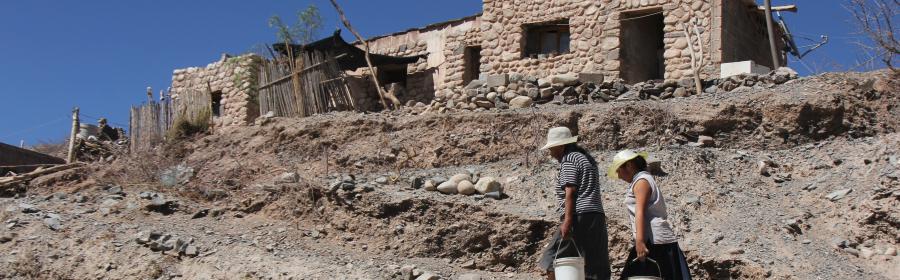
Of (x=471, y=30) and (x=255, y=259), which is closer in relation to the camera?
(x=255, y=259)

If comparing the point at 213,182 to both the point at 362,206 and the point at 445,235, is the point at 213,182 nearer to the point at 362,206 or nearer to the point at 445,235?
the point at 362,206

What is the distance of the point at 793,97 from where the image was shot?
998 centimetres

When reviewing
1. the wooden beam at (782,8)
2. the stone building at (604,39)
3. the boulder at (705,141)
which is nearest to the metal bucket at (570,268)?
the boulder at (705,141)

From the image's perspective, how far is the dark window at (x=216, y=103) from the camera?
1603cm

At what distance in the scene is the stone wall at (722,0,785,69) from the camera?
12.6 meters

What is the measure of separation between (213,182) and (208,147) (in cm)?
264

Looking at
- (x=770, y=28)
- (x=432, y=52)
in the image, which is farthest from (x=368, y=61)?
(x=770, y=28)

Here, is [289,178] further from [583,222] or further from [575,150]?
[583,222]

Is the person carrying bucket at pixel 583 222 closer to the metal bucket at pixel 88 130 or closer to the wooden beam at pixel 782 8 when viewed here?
the wooden beam at pixel 782 8

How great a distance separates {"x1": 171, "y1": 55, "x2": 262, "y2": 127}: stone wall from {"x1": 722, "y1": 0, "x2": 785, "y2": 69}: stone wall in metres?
7.52

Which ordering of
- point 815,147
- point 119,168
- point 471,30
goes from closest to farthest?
point 815,147 → point 119,168 → point 471,30

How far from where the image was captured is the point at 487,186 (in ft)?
29.8

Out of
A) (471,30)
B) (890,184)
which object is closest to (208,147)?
(471,30)

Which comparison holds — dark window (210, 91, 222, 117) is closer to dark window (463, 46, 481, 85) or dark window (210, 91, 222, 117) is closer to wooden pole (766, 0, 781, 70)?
dark window (463, 46, 481, 85)
